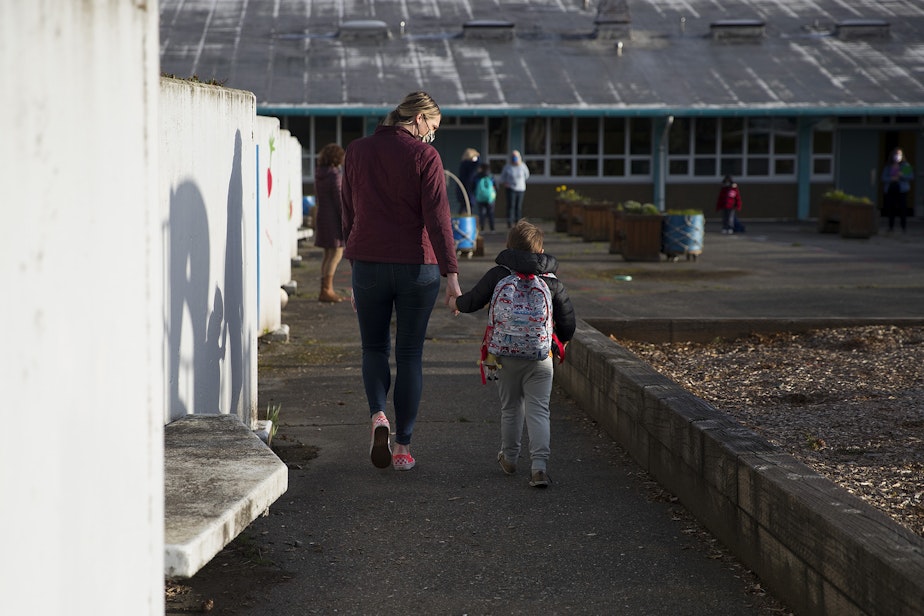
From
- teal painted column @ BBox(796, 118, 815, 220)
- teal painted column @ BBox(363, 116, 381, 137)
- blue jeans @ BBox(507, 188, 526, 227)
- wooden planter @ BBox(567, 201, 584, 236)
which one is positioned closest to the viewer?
wooden planter @ BBox(567, 201, 584, 236)

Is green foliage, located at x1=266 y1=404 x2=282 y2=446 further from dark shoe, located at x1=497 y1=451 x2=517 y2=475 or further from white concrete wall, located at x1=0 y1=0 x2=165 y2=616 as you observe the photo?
white concrete wall, located at x1=0 y1=0 x2=165 y2=616

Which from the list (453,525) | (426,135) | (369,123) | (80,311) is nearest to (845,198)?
(369,123)

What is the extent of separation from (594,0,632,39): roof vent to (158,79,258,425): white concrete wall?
1222 inches

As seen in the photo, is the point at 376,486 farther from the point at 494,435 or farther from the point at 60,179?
the point at 60,179

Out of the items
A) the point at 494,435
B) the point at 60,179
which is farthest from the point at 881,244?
the point at 60,179

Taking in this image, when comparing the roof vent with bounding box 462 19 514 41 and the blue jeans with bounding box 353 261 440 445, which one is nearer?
the blue jeans with bounding box 353 261 440 445

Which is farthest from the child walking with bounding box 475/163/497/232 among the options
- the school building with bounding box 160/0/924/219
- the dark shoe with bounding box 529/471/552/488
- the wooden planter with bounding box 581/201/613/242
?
the dark shoe with bounding box 529/471/552/488

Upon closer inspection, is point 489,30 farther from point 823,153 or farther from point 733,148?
point 823,153

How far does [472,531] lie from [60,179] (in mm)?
3341

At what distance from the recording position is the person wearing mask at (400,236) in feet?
20.4

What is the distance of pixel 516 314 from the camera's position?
6156 millimetres

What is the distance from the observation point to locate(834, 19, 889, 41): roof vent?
36.9 metres

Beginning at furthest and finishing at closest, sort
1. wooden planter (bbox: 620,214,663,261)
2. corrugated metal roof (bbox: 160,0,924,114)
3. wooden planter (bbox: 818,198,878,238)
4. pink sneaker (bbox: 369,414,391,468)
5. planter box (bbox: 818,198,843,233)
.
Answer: corrugated metal roof (bbox: 160,0,924,114) → planter box (bbox: 818,198,843,233) → wooden planter (bbox: 818,198,878,238) → wooden planter (bbox: 620,214,663,261) → pink sneaker (bbox: 369,414,391,468)

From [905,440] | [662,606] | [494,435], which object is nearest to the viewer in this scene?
[662,606]
